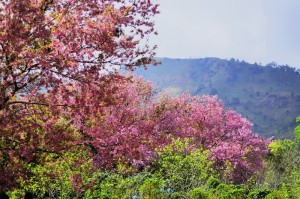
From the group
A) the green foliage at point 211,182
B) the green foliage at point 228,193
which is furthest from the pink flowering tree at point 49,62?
the green foliage at point 211,182

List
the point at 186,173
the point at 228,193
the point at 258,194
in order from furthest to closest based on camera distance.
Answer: the point at 258,194
the point at 186,173
the point at 228,193

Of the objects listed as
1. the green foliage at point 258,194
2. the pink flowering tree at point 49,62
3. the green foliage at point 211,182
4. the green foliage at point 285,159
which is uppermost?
the pink flowering tree at point 49,62

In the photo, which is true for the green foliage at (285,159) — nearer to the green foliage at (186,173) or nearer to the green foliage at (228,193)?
the green foliage at (186,173)

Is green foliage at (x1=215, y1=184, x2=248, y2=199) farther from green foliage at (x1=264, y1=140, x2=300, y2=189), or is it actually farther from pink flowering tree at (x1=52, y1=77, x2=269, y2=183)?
green foliage at (x1=264, y1=140, x2=300, y2=189)

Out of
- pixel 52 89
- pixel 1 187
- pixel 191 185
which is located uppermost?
pixel 52 89

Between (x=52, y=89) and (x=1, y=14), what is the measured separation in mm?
1518

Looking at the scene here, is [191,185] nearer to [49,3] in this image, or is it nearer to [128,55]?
[128,55]

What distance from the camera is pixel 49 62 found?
5816mm

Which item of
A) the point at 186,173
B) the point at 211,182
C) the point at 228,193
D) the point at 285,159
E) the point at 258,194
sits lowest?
the point at 285,159

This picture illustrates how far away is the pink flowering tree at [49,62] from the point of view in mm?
5906

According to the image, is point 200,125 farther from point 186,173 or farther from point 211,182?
point 186,173

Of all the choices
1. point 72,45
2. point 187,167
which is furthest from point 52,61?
point 187,167

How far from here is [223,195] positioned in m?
11.6

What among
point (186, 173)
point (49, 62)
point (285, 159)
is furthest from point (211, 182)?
point (285, 159)
